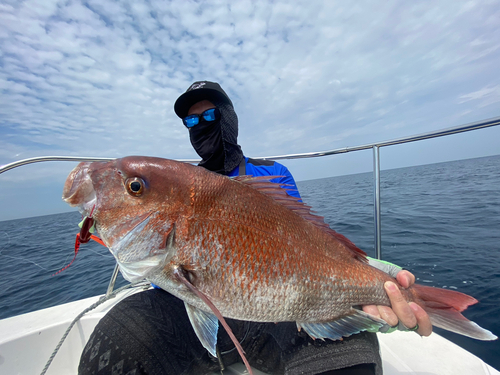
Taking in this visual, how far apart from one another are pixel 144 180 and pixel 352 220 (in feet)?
30.8

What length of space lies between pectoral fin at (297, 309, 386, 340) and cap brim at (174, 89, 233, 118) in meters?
2.20

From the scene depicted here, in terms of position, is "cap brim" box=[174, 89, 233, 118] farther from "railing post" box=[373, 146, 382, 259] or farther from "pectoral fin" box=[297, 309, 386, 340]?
"pectoral fin" box=[297, 309, 386, 340]

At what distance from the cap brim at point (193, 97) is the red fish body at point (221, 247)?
1.39 meters

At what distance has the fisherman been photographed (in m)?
1.36

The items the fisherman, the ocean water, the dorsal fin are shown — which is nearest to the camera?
the fisherman

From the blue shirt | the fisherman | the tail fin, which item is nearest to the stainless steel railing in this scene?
the blue shirt

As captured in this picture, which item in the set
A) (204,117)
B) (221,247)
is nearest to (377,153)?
(204,117)

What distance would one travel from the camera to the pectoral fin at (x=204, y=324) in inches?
49.6

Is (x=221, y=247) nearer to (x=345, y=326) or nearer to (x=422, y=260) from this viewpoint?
(x=345, y=326)

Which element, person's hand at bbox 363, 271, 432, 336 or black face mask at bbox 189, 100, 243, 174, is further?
black face mask at bbox 189, 100, 243, 174

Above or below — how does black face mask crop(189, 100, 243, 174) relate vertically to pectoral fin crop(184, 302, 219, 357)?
above

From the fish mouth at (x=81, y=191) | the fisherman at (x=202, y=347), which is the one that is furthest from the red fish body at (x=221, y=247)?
the fisherman at (x=202, y=347)

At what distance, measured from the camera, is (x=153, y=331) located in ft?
5.07

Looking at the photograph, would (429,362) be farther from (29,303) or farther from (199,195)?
(29,303)
